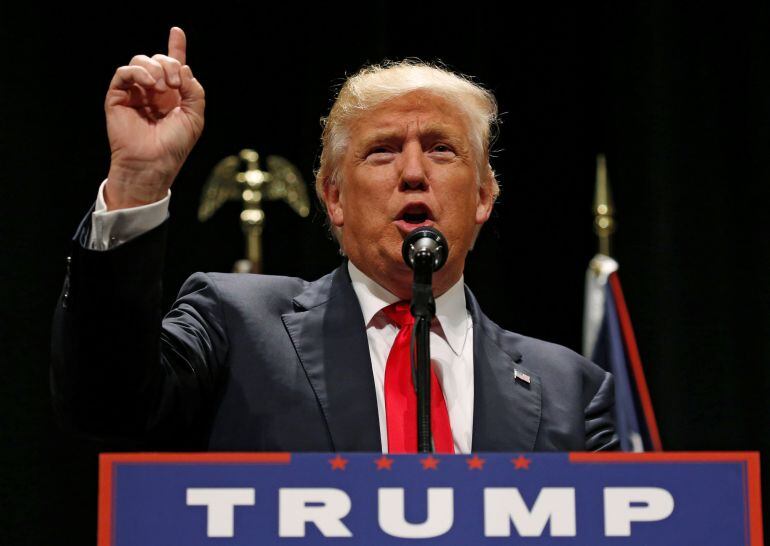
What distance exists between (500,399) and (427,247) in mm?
412

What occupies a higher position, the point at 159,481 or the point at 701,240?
the point at 701,240

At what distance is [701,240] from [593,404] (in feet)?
6.96

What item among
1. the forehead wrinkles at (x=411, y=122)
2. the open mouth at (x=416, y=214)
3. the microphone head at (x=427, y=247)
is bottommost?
the microphone head at (x=427, y=247)

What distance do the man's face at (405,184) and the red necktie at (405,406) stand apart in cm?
16

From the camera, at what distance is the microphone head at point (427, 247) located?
1.40m

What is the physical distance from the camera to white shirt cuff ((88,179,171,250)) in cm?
137

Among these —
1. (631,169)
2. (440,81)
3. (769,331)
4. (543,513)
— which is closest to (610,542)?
(543,513)

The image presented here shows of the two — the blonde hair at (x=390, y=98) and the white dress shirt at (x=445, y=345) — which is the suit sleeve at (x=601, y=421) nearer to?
the white dress shirt at (x=445, y=345)

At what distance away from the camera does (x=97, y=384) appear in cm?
139

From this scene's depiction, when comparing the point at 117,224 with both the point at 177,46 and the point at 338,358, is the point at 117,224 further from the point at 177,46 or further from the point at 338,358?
the point at 338,358

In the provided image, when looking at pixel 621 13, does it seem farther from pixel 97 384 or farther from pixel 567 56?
pixel 97 384

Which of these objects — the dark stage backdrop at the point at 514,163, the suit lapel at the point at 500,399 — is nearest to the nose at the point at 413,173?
the suit lapel at the point at 500,399

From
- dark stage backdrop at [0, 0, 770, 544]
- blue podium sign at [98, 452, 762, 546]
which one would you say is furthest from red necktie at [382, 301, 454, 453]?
dark stage backdrop at [0, 0, 770, 544]

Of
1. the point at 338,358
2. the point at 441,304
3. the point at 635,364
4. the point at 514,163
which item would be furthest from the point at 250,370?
the point at 514,163
